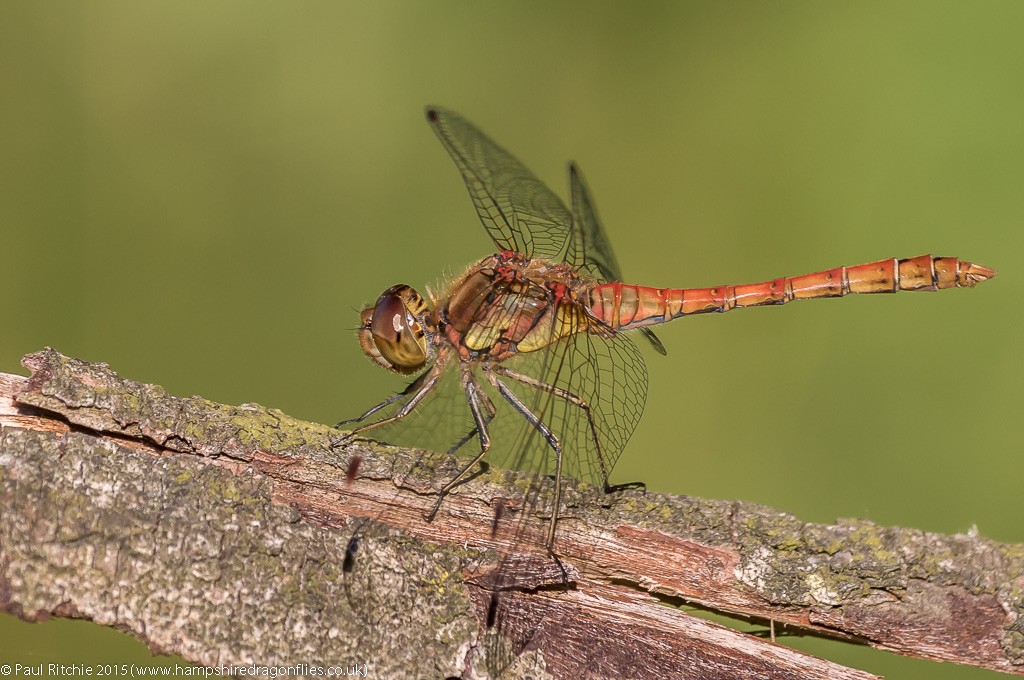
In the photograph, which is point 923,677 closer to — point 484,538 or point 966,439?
point 966,439

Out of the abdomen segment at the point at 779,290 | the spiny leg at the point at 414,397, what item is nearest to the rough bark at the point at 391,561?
the spiny leg at the point at 414,397

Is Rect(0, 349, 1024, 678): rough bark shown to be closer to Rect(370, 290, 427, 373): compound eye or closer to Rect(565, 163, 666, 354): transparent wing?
Rect(370, 290, 427, 373): compound eye

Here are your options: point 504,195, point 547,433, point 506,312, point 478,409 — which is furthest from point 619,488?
point 504,195

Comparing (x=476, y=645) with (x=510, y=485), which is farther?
(x=510, y=485)

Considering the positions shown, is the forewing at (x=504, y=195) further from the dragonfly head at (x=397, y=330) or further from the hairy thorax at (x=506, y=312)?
the dragonfly head at (x=397, y=330)

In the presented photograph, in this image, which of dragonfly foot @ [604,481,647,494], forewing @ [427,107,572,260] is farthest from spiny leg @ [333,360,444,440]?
dragonfly foot @ [604,481,647,494]

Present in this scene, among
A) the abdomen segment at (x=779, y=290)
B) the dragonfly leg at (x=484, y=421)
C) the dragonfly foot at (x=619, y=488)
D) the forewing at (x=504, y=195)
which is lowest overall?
the dragonfly foot at (x=619, y=488)

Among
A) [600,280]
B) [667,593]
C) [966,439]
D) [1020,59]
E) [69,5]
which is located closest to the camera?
[667,593]

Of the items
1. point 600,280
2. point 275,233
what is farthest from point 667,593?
point 275,233
